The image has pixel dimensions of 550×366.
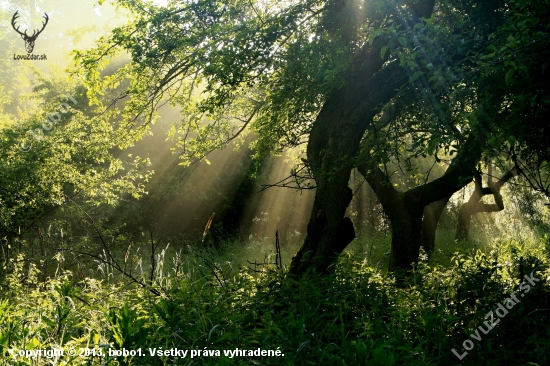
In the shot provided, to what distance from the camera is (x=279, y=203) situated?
21.0m

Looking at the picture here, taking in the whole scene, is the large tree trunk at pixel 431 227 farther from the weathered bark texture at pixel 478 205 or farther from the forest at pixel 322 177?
the weathered bark texture at pixel 478 205

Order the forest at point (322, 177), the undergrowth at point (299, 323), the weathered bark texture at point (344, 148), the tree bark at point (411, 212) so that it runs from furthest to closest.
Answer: the tree bark at point (411, 212), the weathered bark texture at point (344, 148), the forest at point (322, 177), the undergrowth at point (299, 323)

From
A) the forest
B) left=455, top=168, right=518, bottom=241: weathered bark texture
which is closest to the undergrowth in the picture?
the forest

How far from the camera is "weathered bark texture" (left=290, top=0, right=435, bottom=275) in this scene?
22.0 feet

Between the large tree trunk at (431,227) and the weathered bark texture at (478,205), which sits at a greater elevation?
the weathered bark texture at (478,205)

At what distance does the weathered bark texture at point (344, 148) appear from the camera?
6711 mm

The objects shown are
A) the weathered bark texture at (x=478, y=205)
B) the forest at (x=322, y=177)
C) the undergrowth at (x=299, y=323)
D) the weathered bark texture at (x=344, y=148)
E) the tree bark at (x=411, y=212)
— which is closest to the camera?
the undergrowth at (x=299, y=323)

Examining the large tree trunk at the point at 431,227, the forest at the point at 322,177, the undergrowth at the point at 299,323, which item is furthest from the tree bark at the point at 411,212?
the large tree trunk at the point at 431,227

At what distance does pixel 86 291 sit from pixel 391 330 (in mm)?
3690

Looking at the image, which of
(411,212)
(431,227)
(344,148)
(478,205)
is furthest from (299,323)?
(478,205)

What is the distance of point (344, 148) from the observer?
692 centimetres

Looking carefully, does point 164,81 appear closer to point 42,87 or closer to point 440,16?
point 440,16

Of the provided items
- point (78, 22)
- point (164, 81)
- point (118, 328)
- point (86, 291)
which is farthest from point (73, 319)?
point (78, 22)

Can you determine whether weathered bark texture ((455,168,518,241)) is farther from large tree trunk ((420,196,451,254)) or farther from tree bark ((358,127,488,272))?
tree bark ((358,127,488,272))
